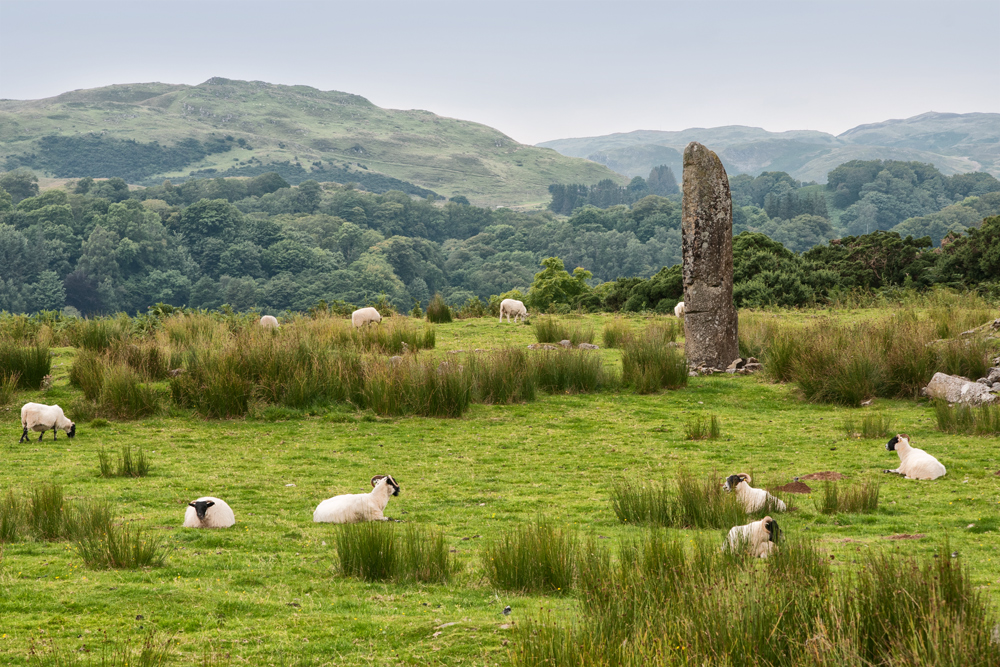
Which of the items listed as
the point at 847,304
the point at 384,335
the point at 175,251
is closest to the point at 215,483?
the point at 384,335

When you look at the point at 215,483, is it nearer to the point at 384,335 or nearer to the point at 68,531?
the point at 68,531

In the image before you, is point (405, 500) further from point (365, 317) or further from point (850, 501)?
point (365, 317)

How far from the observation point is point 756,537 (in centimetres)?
544

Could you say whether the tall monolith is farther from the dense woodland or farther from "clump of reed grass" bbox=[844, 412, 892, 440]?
the dense woodland

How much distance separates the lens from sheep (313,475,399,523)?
22.9ft

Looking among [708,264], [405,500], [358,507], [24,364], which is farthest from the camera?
[708,264]

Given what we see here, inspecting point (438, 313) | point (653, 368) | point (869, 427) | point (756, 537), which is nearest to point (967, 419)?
point (869, 427)

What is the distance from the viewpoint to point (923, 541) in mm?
5906

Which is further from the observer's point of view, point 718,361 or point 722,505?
point 718,361

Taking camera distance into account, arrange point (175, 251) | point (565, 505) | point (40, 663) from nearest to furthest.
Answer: point (40, 663)
point (565, 505)
point (175, 251)

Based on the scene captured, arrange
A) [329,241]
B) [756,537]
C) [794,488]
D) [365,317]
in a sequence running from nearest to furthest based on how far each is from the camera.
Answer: [756,537] → [794,488] → [365,317] → [329,241]

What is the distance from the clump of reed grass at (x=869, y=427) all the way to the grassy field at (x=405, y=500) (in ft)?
0.59

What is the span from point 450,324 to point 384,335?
5.27 metres

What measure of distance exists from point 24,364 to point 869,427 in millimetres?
12490
